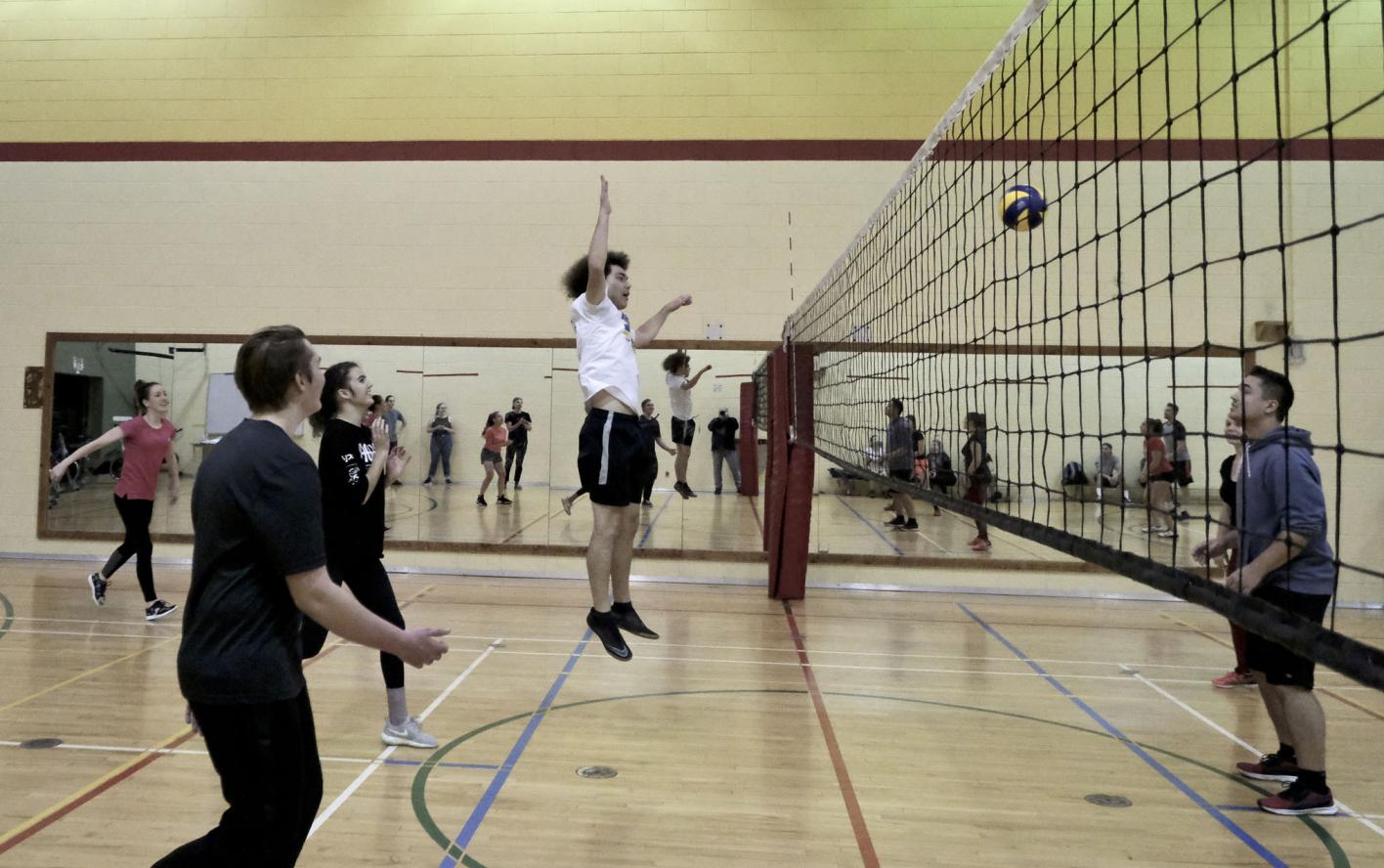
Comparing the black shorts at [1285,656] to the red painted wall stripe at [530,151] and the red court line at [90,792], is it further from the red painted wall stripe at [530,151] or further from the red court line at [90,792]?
the red painted wall stripe at [530,151]

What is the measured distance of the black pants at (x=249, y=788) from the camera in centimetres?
203

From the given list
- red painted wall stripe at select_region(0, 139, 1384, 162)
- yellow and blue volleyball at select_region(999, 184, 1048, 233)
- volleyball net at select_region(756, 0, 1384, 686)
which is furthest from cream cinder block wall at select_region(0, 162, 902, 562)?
yellow and blue volleyball at select_region(999, 184, 1048, 233)

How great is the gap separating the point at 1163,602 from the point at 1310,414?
7.10 feet

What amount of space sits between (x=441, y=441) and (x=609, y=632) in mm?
5905

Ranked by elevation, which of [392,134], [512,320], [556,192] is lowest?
[512,320]

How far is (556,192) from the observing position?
942 centimetres

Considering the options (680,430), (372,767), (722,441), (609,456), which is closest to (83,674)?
(372,767)

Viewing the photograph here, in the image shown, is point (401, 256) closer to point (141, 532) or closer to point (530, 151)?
point (530, 151)

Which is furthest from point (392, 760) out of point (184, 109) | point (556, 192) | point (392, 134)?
point (184, 109)

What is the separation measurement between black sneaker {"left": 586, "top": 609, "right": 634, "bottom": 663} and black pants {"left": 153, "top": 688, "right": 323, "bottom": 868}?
206 centimetres

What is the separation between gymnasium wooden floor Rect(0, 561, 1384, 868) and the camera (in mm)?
3479

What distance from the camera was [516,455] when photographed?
9555mm

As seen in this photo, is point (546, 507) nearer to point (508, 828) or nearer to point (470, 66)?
point (470, 66)

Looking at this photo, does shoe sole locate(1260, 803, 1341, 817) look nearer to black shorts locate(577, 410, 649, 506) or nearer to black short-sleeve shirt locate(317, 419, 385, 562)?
black shorts locate(577, 410, 649, 506)
